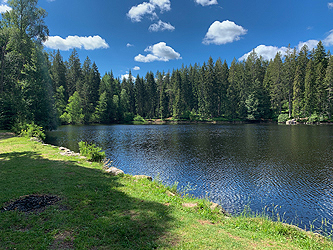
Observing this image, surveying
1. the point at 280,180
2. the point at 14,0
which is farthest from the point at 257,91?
the point at 14,0

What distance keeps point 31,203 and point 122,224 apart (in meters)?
3.13

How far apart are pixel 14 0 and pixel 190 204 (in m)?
38.3

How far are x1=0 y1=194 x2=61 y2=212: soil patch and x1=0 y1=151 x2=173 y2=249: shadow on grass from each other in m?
0.25

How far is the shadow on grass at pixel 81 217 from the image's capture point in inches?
160

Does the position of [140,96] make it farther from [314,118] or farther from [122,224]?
[122,224]

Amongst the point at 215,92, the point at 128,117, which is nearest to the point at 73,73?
the point at 128,117

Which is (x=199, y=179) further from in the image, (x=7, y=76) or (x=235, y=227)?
(x=7, y=76)

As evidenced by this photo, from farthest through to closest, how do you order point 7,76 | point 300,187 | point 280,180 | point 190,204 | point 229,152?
1. point 7,76
2. point 229,152
3. point 280,180
4. point 300,187
5. point 190,204

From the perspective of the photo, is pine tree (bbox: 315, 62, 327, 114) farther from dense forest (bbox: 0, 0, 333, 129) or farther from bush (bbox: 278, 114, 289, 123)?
bush (bbox: 278, 114, 289, 123)

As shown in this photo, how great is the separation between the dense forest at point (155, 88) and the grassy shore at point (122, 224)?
27.0m

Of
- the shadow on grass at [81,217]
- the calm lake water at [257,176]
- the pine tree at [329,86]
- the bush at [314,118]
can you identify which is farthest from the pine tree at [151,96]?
the shadow on grass at [81,217]

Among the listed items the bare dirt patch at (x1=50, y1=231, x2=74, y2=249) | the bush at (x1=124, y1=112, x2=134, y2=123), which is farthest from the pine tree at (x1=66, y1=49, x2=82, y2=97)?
the bare dirt patch at (x1=50, y1=231, x2=74, y2=249)

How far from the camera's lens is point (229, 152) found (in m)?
21.6

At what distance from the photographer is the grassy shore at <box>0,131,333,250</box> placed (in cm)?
414
